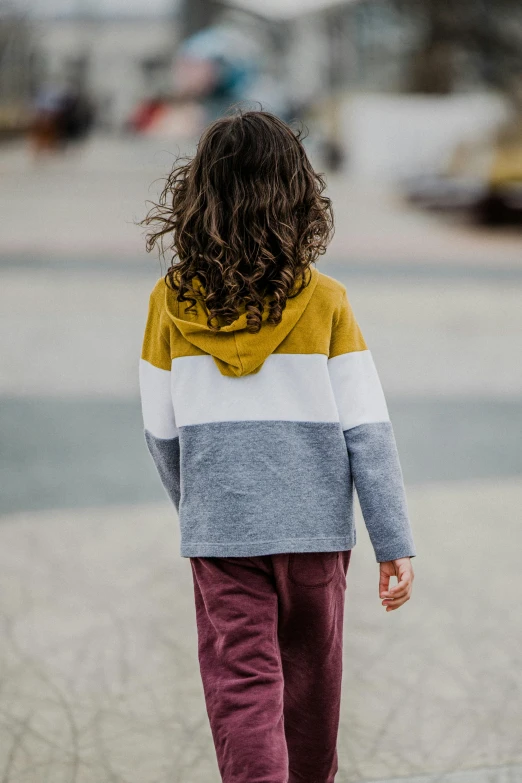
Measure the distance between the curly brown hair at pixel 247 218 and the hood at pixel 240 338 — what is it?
15 mm

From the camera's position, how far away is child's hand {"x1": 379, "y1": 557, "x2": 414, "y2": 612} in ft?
6.20

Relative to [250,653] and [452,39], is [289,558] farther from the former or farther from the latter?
[452,39]

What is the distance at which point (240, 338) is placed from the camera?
5.92ft

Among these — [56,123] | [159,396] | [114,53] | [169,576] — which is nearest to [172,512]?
[169,576]

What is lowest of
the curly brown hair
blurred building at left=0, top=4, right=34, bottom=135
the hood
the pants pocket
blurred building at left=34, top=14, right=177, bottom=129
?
the pants pocket

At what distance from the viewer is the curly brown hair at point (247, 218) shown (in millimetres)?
1794

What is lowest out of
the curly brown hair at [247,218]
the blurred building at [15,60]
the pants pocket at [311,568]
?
the pants pocket at [311,568]

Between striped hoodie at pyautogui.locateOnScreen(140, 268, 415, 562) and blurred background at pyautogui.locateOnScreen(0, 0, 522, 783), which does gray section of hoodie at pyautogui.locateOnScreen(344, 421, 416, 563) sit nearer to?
striped hoodie at pyautogui.locateOnScreen(140, 268, 415, 562)

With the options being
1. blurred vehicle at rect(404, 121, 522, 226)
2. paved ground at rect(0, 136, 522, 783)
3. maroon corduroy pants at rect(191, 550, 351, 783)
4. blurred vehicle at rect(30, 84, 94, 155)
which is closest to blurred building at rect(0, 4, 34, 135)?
blurred vehicle at rect(30, 84, 94, 155)

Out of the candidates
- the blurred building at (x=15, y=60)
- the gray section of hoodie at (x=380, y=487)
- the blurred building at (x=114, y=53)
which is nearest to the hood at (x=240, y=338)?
the gray section of hoodie at (x=380, y=487)

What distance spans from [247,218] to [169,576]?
2.00 meters

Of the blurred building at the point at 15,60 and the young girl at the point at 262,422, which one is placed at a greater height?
the blurred building at the point at 15,60

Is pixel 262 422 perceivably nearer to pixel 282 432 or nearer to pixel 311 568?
pixel 282 432

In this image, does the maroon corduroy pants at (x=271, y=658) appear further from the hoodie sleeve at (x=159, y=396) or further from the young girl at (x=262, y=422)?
the hoodie sleeve at (x=159, y=396)
